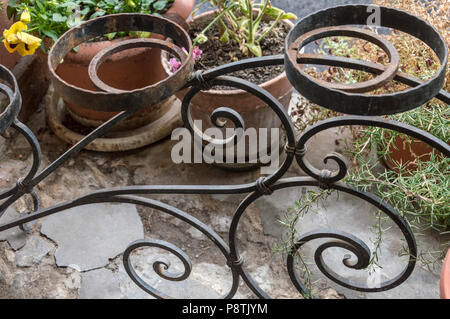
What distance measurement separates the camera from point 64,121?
219 centimetres

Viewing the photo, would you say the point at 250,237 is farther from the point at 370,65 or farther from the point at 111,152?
the point at 370,65

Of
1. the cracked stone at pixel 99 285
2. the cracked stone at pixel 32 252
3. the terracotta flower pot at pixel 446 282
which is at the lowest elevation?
the cracked stone at pixel 99 285

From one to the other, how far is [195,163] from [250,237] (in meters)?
0.43

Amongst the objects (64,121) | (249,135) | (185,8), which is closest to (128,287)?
(249,135)

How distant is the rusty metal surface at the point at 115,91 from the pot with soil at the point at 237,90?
0.69m

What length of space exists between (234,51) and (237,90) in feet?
0.92

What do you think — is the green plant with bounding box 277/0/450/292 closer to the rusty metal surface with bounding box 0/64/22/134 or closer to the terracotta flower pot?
the terracotta flower pot

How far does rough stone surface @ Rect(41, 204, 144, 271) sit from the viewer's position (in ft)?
5.56

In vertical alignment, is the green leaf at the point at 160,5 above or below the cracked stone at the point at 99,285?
above

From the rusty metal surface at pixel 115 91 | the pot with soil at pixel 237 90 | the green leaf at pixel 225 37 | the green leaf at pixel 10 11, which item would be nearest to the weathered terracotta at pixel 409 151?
the pot with soil at pixel 237 90

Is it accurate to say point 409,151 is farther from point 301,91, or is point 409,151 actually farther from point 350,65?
point 301,91

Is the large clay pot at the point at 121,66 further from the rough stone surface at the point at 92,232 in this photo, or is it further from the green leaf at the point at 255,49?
the rough stone surface at the point at 92,232

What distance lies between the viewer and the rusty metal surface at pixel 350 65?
0.76 m

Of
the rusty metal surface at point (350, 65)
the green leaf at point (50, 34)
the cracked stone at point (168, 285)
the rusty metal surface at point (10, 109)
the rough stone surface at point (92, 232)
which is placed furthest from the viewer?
the green leaf at point (50, 34)
